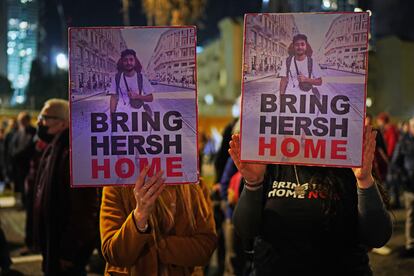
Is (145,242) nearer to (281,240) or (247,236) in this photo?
(247,236)

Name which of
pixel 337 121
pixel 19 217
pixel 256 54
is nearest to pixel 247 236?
pixel 337 121

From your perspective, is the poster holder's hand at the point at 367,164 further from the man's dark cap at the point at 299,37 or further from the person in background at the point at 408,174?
the person in background at the point at 408,174

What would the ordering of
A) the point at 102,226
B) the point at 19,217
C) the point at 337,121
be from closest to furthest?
the point at 337,121
the point at 102,226
the point at 19,217

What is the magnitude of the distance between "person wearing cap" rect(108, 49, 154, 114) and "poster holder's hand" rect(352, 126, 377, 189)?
1026mm

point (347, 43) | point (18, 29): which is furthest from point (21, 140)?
point (347, 43)

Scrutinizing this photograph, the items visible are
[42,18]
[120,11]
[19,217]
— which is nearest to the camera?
[19,217]

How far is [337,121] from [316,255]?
66cm

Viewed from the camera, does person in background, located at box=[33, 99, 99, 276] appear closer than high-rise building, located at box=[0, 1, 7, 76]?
Yes

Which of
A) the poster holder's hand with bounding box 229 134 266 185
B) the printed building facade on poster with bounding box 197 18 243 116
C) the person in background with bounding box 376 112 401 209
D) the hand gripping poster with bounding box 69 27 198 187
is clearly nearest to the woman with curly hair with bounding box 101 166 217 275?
the hand gripping poster with bounding box 69 27 198 187

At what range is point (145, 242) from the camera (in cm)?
233

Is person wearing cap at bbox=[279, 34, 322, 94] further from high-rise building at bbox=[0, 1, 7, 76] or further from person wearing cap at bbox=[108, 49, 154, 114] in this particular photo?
high-rise building at bbox=[0, 1, 7, 76]

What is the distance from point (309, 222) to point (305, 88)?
648mm

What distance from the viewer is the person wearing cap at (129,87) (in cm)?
224

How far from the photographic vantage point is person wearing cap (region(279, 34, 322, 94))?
215 centimetres
